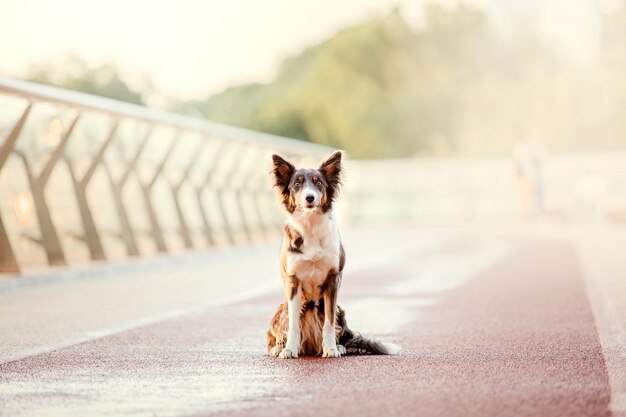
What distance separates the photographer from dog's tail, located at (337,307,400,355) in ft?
24.7

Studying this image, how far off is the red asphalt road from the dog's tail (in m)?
0.16

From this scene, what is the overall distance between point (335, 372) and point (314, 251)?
3.29ft

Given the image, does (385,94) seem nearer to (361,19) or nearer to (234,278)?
(361,19)

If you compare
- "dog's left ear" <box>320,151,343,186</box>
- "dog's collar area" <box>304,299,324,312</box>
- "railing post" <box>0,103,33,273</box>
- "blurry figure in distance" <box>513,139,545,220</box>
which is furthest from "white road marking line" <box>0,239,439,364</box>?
"blurry figure in distance" <box>513,139,545,220</box>

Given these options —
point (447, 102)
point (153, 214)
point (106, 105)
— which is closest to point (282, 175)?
point (106, 105)

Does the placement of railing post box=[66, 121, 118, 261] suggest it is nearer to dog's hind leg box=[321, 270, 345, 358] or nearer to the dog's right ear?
the dog's right ear

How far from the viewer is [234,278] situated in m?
15.7

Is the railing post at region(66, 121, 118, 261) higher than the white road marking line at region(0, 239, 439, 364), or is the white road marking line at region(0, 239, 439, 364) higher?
the railing post at region(66, 121, 118, 261)

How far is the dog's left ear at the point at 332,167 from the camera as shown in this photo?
304 inches

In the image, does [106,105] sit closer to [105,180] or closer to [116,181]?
[105,180]

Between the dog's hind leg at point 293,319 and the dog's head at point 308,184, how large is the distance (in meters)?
0.48

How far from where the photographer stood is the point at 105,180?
1698 centimetres

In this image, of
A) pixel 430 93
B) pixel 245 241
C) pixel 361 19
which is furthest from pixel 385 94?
pixel 245 241

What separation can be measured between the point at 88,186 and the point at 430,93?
82777mm
